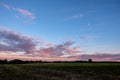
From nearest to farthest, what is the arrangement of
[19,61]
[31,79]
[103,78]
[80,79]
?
1. [31,79]
2. [80,79]
3. [103,78]
4. [19,61]

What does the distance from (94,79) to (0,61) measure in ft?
291

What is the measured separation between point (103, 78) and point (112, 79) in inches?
59.4

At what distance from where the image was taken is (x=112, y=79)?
3488 cm

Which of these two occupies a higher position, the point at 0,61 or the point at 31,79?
the point at 0,61

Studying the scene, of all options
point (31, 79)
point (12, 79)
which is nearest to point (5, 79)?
point (12, 79)

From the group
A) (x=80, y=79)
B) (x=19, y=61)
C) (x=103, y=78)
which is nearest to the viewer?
(x=80, y=79)

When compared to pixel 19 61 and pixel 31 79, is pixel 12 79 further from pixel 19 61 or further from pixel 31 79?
pixel 19 61

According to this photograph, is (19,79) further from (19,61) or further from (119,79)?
(19,61)

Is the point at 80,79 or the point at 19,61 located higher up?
the point at 19,61

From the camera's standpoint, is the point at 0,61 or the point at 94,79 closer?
the point at 94,79

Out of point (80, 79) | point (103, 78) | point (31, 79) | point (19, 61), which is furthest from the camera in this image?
point (19, 61)

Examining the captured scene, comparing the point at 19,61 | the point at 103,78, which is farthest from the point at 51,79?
the point at 19,61

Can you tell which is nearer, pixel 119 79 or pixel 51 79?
pixel 51 79

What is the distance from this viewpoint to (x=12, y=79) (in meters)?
31.8
